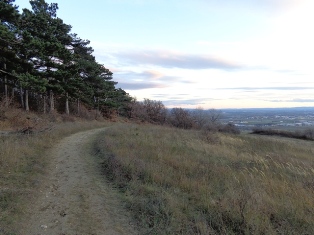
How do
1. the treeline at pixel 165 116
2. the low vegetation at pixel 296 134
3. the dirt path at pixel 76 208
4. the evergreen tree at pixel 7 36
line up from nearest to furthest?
1. the dirt path at pixel 76 208
2. the evergreen tree at pixel 7 36
3. the low vegetation at pixel 296 134
4. the treeline at pixel 165 116

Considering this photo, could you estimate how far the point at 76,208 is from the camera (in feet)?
19.3

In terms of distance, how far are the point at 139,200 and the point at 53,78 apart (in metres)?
23.4

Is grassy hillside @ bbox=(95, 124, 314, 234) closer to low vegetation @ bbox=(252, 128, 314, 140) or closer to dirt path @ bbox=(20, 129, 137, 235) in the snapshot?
dirt path @ bbox=(20, 129, 137, 235)

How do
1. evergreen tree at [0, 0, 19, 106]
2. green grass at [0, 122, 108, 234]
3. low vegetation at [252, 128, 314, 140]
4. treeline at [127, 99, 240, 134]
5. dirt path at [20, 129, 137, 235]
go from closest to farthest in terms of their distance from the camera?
dirt path at [20, 129, 137, 235] → green grass at [0, 122, 108, 234] → evergreen tree at [0, 0, 19, 106] → low vegetation at [252, 128, 314, 140] → treeline at [127, 99, 240, 134]

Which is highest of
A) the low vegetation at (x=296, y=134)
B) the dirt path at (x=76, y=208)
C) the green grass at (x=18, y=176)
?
the green grass at (x=18, y=176)

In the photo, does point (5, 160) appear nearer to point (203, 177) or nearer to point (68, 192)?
point (68, 192)

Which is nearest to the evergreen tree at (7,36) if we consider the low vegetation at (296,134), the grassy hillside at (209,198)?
the grassy hillside at (209,198)

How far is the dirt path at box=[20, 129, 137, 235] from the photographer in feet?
16.2

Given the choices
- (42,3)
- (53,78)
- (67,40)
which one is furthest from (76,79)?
(42,3)

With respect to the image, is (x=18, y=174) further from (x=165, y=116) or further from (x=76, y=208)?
(x=165, y=116)

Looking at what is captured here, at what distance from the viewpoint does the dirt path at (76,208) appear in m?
4.95

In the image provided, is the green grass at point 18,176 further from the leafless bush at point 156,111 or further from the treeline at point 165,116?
the leafless bush at point 156,111

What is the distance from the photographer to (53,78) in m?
26.5

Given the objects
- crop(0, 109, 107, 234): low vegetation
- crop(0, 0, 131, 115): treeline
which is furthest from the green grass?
crop(0, 0, 131, 115): treeline
